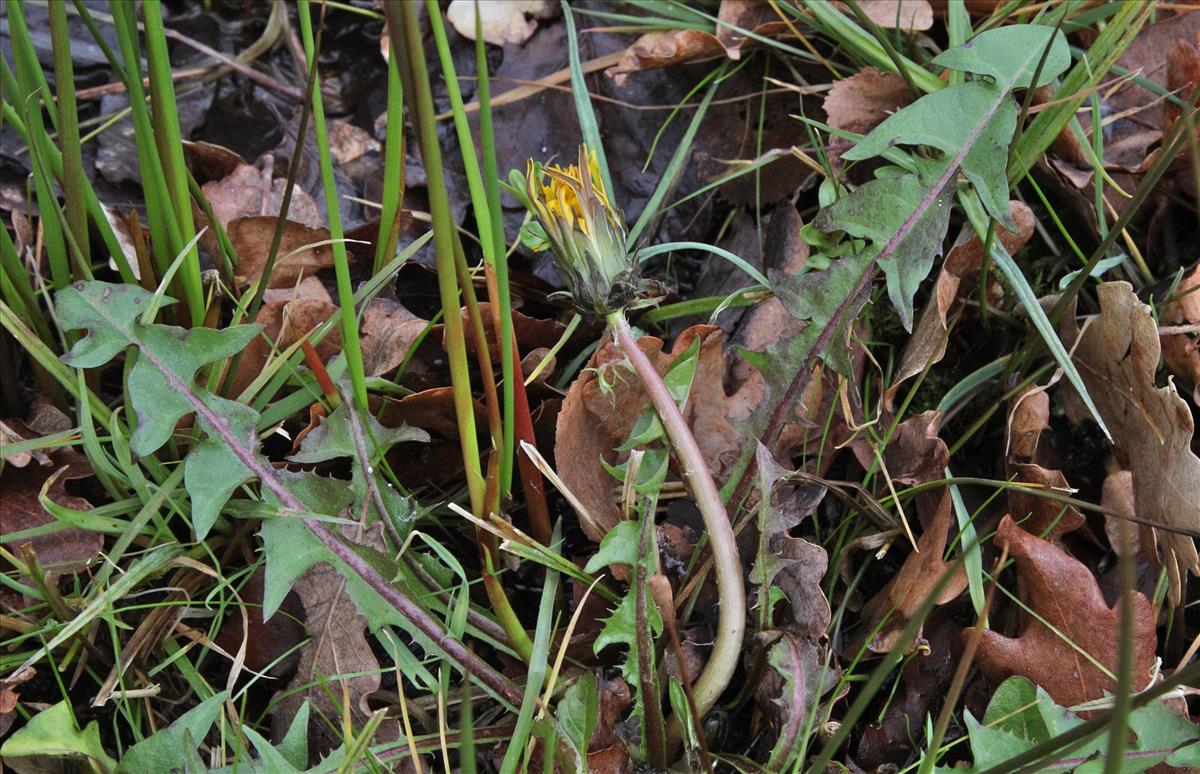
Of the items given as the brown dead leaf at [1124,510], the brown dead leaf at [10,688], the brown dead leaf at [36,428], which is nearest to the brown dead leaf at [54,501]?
the brown dead leaf at [36,428]

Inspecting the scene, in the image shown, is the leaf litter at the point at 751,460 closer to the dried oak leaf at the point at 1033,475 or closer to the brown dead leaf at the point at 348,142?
the dried oak leaf at the point at 1033,475

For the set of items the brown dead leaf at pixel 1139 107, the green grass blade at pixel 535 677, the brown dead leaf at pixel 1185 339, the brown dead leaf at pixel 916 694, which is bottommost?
the brown dead leaf at pixel 916 694

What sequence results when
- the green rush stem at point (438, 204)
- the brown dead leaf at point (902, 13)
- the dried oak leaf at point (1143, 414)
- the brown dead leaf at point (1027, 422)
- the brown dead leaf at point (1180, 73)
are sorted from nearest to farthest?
the green rush stem at point (438, 204), the dried oak leaf at point (1143, 414), the brown dead leaf at point (1027, 422), the brown dead leaf at point (1180, 73), the brown dead leaf at point (902, 13)

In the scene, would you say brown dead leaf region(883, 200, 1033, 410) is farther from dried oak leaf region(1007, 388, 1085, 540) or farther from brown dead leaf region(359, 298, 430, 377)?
brown dead leaf region(359, 298, 430, 377)

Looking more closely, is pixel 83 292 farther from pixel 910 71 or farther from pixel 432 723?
pixel 910 71

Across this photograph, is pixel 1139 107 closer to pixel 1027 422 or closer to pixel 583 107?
pixel 1027 422

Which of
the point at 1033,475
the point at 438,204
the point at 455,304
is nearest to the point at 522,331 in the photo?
the point at 455,304
